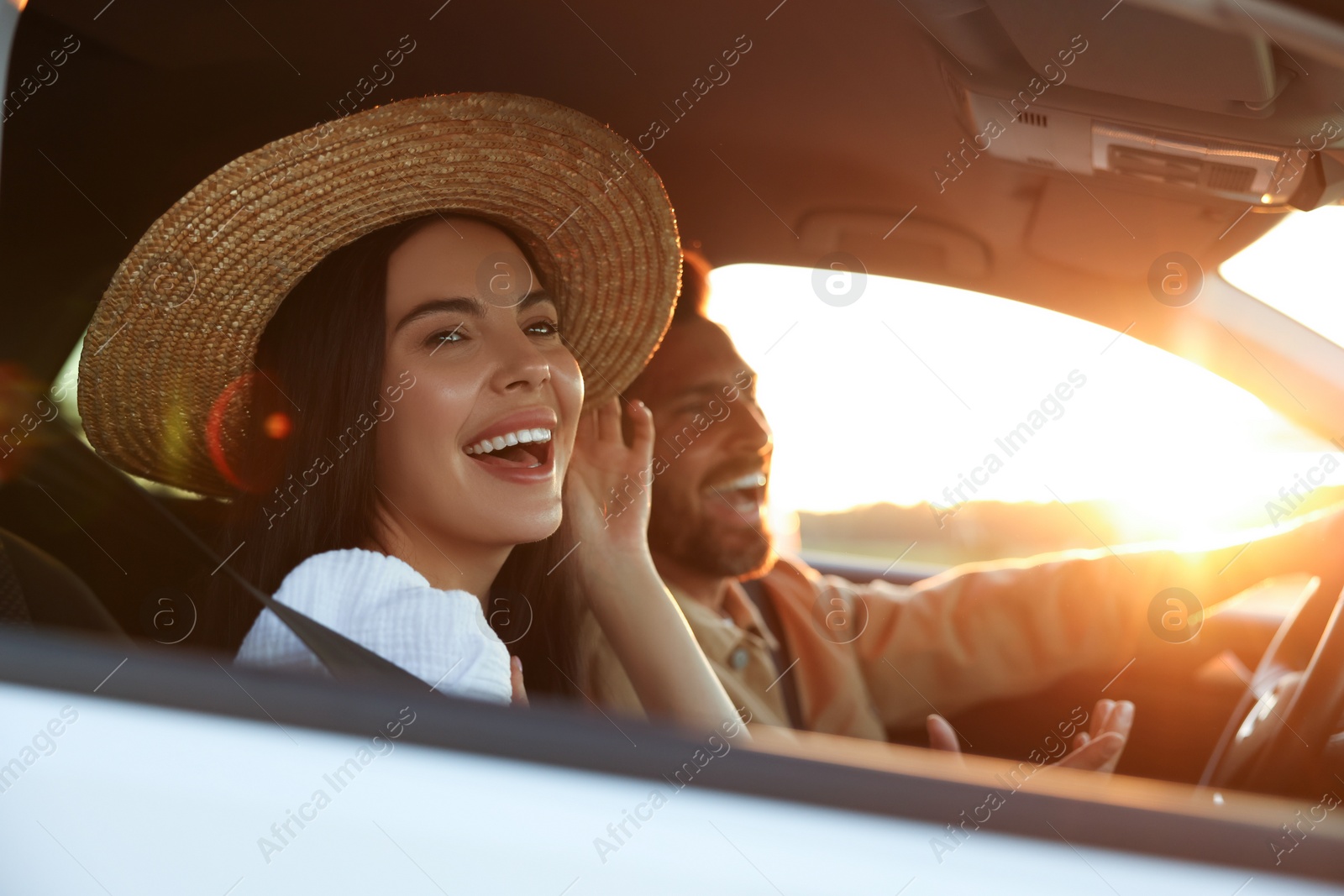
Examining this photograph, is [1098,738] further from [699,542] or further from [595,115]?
[595,115]

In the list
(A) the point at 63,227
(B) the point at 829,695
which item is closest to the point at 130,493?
(A) the point at 63,227

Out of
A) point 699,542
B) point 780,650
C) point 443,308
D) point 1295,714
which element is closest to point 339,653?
point 443,308

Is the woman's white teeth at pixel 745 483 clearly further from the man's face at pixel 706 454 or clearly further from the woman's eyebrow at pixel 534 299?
the woman's eyebrow at pixel 534 299

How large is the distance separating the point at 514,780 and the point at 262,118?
4.08 ft

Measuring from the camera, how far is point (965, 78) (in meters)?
1.58


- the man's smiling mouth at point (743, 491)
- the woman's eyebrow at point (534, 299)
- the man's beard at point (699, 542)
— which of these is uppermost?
the man's smiling mouth at point (743, 491)

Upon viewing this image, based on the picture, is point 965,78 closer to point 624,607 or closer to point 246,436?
point 624,607

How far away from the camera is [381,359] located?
1614mm

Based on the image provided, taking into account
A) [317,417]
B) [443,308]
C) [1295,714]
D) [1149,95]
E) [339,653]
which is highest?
[1149,95]

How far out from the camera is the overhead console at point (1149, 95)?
3.94 feet

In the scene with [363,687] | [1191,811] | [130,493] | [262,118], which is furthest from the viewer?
[262,118]

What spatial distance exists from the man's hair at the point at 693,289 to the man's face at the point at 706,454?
0.02 metres

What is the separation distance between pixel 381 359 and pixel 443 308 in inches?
4.9

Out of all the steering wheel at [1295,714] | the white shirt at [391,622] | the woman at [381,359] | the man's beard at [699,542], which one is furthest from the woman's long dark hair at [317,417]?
the steering wheel at [1295,714]
